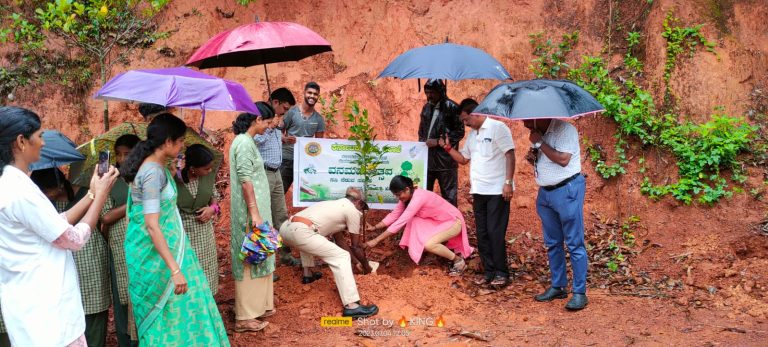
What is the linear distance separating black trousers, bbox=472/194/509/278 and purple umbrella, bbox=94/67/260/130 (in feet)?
8.96

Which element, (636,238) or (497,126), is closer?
(497,126)

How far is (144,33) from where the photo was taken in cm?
941

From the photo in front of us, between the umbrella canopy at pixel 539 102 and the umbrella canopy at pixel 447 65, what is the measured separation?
0.51 m

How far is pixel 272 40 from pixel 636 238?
4.57m

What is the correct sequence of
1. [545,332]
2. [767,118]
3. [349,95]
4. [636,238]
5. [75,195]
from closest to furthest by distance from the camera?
[75,195] < [545,332] < [636,238] < [767,118] < [349,95]

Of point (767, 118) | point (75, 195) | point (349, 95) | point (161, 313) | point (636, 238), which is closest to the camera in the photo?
point (161, 313)

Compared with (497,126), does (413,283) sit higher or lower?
lower

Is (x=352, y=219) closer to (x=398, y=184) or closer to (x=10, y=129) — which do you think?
(x=398, y=184)

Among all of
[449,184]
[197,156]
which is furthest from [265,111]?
[449,184]

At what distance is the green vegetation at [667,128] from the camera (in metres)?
7.32

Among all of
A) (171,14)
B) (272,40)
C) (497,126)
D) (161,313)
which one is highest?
(171,14)

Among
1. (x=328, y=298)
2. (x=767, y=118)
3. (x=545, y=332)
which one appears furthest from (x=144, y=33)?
(x=767, y=118)

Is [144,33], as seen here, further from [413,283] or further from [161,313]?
[161,313]

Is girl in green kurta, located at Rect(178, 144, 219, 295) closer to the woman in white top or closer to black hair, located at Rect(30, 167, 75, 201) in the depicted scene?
black hair, located at Rect(30, 167, 75, 201)
